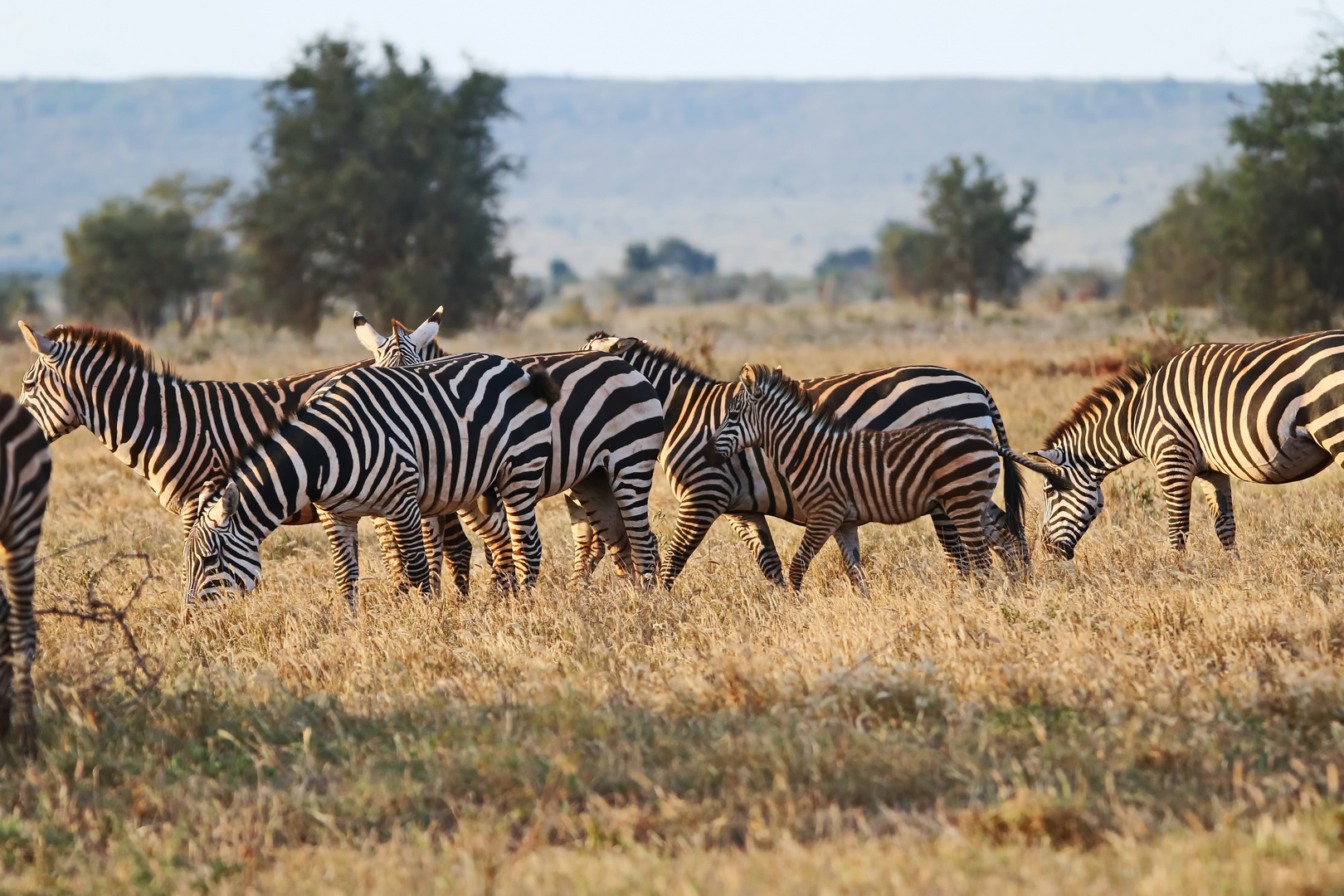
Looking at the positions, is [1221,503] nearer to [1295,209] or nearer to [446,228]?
[1295,209]

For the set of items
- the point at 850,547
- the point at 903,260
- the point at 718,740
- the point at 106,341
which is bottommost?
the point at 718,740

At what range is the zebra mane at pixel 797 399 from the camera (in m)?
8.87

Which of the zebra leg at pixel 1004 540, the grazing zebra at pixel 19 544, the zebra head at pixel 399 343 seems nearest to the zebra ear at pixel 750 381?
the zebra leg at pixel 1004 540

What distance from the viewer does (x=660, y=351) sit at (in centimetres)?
984

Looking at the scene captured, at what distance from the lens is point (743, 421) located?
28.6ft

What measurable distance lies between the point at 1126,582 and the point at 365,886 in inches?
193

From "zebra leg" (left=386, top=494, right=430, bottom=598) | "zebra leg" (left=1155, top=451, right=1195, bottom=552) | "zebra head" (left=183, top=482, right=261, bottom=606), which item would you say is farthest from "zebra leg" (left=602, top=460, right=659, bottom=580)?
"zebra leg" (left=1155, top=451, right=1195, bottom=552)

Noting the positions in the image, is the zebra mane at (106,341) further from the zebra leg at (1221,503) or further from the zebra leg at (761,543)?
the zebra leg at (1221,503)

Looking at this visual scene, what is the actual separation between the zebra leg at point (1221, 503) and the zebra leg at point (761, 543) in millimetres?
2946

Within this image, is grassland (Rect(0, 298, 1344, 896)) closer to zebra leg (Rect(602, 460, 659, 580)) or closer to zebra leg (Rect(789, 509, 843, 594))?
zebra leg (Rect(789, 509, 843, 594))

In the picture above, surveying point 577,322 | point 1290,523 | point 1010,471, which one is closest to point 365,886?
point 1010,471

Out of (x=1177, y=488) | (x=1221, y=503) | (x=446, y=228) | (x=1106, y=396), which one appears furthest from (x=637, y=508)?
(x=446, y=228)

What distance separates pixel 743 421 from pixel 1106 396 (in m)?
2.76

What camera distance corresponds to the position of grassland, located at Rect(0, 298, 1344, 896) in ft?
13.7
